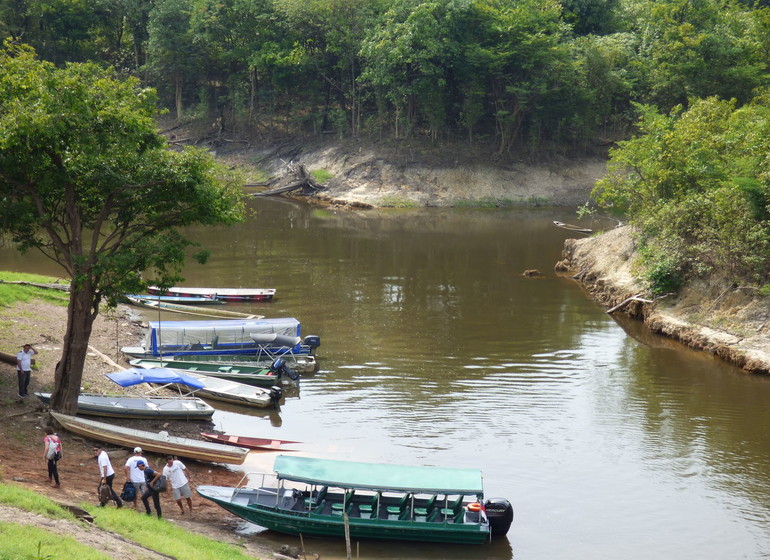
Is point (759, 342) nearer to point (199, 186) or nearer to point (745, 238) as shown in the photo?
point (745, 238)

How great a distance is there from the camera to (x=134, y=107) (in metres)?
22.6

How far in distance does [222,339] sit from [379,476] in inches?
611

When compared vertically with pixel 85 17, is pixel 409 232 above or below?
below

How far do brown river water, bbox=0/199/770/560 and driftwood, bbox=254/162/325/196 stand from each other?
2958cm

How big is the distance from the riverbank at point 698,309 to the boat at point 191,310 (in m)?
19.8

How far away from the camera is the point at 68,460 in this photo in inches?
853

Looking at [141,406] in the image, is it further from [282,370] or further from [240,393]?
[282,370]

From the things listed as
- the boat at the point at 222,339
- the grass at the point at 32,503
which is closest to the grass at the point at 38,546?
the grass at the point at 32,503

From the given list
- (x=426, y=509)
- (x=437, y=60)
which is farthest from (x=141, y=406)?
(x=437, y=60)

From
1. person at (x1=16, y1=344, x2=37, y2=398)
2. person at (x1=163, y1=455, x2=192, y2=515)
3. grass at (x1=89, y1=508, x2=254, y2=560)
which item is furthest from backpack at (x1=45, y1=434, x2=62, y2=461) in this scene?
person at (x1=16, y1=344, x2=37, y2=398)

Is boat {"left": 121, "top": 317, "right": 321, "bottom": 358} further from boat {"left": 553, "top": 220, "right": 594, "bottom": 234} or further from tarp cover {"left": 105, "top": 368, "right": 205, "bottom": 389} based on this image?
boat {"left": 553, "top": 220, "right": 594, "bottom": 234}

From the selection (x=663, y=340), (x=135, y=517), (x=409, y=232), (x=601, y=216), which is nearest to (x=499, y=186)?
(x=601, y=216)

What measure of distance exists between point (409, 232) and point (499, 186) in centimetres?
1857

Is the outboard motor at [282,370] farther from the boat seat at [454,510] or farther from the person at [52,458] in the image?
the person at [52,458]
